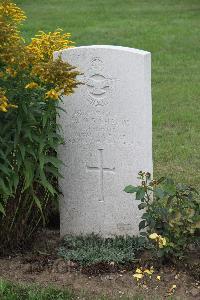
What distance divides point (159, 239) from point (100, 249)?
594 millimetres

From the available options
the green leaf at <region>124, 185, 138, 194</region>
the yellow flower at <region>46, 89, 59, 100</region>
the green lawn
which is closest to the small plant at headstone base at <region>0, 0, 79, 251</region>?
the yellow flower at <region>46, 89, 59, 100</region>

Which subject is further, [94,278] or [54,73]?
[94,278]

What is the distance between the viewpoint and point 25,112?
504cm

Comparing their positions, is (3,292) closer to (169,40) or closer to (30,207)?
(30,207)

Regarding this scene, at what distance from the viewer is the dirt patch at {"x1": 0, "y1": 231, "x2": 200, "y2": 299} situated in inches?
198

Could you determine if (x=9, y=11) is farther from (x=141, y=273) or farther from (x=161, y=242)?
(x=141, y=273)

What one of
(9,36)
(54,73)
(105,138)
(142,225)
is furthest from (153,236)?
(9,36)

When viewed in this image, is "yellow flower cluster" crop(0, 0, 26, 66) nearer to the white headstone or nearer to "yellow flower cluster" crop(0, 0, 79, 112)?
"yellow flower cluster" crop(0, 0, 79, 112)

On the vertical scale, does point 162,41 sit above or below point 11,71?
above

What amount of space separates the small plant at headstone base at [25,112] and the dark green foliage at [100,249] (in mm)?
425

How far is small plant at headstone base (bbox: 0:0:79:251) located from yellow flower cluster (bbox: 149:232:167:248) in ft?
2.35

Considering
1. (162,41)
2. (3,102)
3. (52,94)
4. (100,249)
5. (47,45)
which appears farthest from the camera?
(162,41)

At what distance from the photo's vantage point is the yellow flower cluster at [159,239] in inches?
198

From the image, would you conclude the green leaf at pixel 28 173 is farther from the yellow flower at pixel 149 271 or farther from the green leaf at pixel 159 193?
the yellow flower at pixel 149 271
